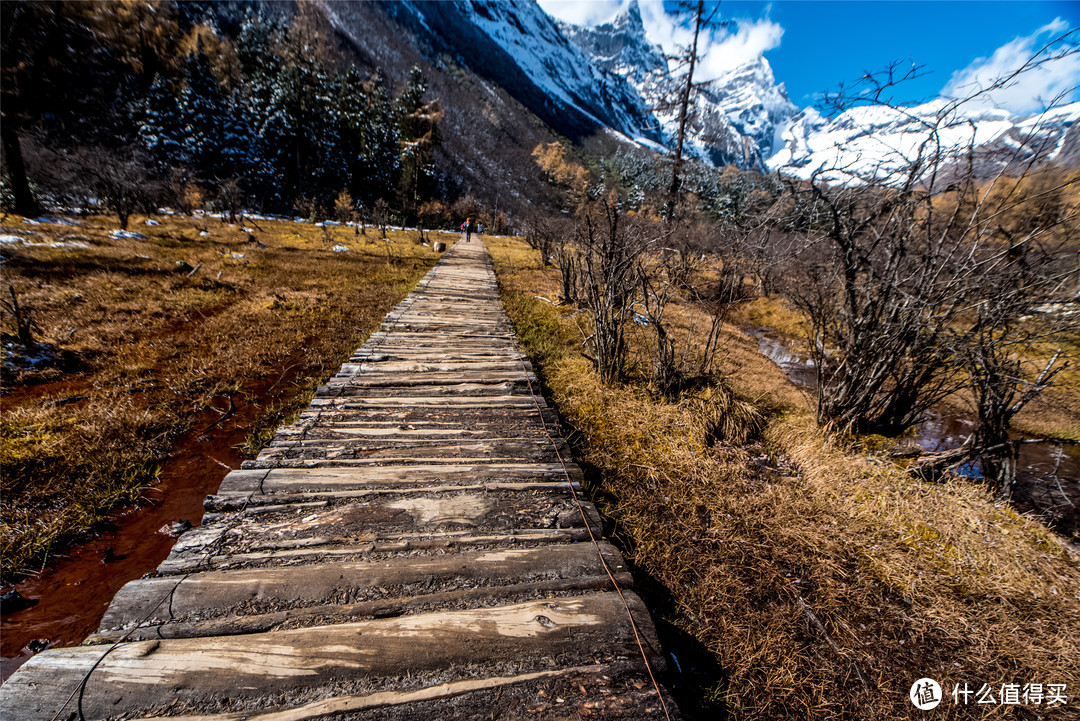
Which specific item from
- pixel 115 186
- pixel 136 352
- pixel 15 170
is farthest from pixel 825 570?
pixel 15 170

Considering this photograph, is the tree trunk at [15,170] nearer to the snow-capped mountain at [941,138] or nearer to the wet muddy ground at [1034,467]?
the snow-capped mountain at [941,138]

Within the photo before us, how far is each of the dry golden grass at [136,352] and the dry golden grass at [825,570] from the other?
3844 mm

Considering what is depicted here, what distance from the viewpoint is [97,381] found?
13.9ft

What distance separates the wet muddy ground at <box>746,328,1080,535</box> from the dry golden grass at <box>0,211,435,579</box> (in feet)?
24.6

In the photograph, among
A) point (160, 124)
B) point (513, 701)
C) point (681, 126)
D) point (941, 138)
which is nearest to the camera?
point (513, 701)

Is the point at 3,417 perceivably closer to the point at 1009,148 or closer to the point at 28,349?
the point at 28,349

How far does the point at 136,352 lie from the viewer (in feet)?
16.6

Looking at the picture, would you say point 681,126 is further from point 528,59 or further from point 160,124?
point 528,59

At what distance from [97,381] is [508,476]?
5.08m

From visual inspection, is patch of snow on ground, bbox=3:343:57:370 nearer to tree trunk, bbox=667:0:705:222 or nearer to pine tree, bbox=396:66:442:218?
tree trunk, bbox=667:0:705:222

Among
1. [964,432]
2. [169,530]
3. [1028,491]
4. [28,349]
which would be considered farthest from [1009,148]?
[28,349]

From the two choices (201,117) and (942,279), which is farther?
(201,117)

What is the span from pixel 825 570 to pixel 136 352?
801cm

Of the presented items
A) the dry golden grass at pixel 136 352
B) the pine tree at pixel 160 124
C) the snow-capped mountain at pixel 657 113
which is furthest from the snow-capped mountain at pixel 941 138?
the pine tree at pixel 160 124
